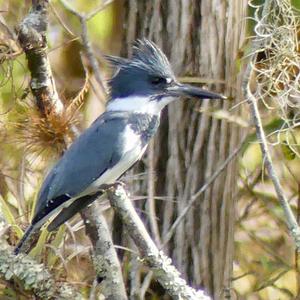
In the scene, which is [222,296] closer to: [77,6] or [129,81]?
[129,81]

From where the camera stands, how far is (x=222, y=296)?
2443 mm

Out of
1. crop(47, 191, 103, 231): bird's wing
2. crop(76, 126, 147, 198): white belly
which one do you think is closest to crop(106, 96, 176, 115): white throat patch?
crop(76, 126, 147, 198): white belly

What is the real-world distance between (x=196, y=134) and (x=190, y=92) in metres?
0.20

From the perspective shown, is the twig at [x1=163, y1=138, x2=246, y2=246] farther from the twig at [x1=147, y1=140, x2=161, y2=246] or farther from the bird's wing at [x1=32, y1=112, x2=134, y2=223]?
the bird's wing at [x1=32, y1=112, x2=134, y2=223]

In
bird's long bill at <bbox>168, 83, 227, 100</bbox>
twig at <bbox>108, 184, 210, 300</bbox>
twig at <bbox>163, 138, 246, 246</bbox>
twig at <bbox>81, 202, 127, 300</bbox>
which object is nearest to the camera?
twig at <bbox>108, 184, 210, 300</bbox>

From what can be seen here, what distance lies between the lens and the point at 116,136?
2.12m

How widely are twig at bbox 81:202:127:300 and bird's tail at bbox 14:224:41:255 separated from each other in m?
0.11

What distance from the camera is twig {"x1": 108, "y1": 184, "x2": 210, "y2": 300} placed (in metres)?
1.89

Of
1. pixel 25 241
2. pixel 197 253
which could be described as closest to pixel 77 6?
pixel 197 253

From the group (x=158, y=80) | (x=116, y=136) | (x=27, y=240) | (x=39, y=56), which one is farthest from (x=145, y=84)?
(x=27, y=240)

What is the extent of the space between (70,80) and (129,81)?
0.79 meters

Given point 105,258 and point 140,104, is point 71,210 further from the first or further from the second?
point 140,104

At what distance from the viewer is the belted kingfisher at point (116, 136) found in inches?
79.3

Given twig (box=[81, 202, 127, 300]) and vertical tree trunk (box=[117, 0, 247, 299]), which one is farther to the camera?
vertical tree trunk (box=[117, 0, 247, 299])
